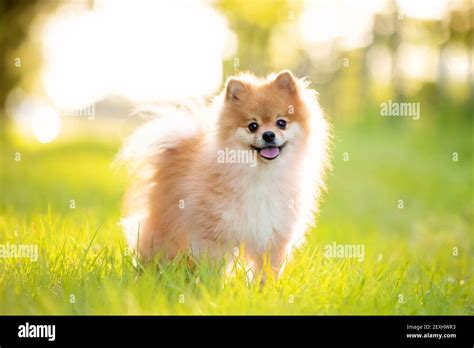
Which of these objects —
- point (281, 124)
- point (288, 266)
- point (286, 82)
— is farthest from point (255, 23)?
point (288, 266)

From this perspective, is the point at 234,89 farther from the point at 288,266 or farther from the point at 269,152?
the point at 288,266

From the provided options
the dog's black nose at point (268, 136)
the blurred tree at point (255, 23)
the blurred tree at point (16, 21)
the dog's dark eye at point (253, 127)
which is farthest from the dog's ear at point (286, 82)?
the blurred tree at point (255, 23)

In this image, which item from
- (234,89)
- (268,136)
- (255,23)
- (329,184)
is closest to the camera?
(268,136)

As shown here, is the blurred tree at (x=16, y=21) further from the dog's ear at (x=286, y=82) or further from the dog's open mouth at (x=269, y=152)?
the dog's open mouth at (x=269, y=152)

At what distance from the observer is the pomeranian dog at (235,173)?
4445 mm

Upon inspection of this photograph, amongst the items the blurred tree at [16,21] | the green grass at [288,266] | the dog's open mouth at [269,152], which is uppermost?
the blurred tree at [16,21]

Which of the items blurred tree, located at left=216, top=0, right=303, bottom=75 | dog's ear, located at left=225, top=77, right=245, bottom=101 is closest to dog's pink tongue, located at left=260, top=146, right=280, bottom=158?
dog's ear, located at left=225, top=77, right=245, bottom=101

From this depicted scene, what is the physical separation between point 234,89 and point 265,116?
0.38 meters

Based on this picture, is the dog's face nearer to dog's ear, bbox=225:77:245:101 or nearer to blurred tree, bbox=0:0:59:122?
dog's ear, bbox=225:77:245:101

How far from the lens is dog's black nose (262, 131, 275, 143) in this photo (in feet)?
14.5

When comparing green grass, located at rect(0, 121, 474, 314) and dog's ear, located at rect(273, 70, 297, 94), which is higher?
dog's ear, located at rect(273, 70, 297, 94)

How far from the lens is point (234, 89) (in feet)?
15.5

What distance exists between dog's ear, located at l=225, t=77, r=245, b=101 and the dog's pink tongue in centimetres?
51
